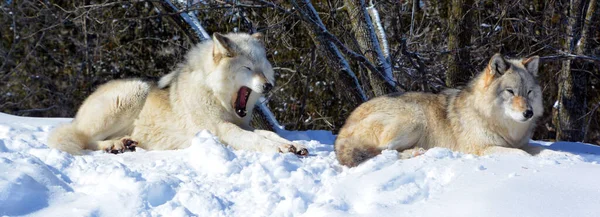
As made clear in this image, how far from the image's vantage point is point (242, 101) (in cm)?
733

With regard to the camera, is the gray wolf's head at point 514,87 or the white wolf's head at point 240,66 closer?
the gray wolf's head at point 514,87

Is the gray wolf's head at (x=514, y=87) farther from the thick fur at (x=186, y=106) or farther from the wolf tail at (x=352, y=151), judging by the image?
the thick fur at (x=186, y=106)

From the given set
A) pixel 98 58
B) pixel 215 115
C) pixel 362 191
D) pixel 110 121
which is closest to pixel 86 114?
pixel 110 121

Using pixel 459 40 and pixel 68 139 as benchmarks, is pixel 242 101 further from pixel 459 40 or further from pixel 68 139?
pixel 459 40

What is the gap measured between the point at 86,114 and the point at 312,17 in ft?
11.1

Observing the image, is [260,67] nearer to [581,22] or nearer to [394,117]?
[394,117]

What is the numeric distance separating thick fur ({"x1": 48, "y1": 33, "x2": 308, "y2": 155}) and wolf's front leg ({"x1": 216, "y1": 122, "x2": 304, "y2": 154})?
0.01m

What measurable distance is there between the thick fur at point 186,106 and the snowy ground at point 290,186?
1.15m

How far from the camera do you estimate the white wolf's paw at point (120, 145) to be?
694 centimetres

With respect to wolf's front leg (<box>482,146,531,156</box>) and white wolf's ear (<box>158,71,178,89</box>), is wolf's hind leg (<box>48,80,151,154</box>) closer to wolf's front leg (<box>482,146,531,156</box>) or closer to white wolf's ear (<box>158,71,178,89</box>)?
white wolf's ear (<box>158,71,178,89</box>)

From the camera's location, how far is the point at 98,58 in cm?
1566

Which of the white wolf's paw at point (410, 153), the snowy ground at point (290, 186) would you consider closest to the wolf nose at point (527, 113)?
the snowy ground at point (290, 186)

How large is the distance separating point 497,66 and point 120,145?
12.7 ft

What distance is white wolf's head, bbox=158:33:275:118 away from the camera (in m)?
7.06
